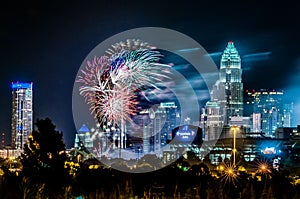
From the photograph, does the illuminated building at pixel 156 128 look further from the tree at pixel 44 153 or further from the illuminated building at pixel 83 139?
the tree at pixel 44 153

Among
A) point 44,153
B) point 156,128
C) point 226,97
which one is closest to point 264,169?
point 44,153

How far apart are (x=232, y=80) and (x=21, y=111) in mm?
33318

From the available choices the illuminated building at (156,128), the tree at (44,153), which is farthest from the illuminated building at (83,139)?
the tree at (44,153)

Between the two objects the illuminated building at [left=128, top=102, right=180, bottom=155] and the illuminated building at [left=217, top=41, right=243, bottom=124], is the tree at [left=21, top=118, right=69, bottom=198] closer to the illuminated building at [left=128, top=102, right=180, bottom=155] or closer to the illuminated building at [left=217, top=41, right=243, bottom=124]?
the illuminated building at [left=128, top=102, right=180, bottom=155]

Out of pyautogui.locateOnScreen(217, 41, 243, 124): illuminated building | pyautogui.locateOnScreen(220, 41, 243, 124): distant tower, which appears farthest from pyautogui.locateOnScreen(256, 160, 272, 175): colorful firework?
pyautogui.locateOnScreen(220, 41, 243, 124): distant tower

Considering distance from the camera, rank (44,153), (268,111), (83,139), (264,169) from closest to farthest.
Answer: (44,153)
(264,169)
(83,139)
(268,111)

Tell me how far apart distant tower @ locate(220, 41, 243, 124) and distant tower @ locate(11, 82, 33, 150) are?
29812 mm

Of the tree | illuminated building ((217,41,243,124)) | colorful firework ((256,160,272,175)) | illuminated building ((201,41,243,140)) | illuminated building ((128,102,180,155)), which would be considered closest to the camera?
the tree

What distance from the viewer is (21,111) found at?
297ft

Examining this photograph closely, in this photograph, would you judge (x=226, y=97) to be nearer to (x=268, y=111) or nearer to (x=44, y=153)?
(x=268, y=111)

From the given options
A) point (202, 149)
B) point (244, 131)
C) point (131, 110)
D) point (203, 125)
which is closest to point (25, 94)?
point (203, 125)

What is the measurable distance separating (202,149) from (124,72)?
3883 centimetres

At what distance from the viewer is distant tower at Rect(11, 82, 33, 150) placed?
279 feet

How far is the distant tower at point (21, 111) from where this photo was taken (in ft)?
279
